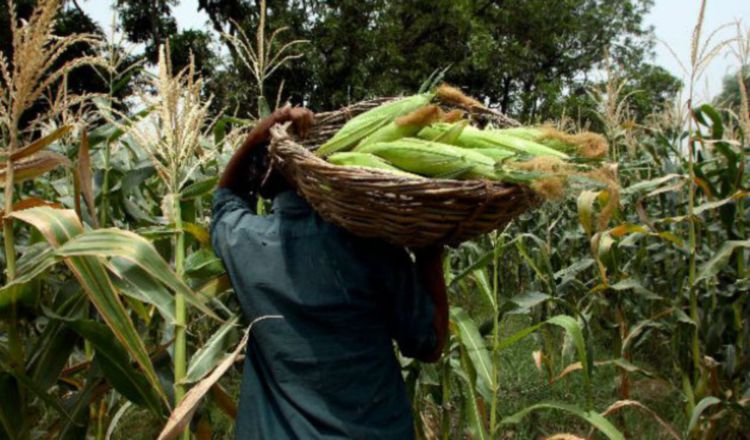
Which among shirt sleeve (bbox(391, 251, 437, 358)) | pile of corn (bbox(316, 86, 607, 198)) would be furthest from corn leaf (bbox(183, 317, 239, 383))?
pile of corn (bbox(316, 86, 607, 198))

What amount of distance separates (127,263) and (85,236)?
0.17m

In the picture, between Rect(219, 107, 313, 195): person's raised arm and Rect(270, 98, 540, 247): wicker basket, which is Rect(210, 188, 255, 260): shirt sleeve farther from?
Rect(270, 98, 540, 247): wicker basket

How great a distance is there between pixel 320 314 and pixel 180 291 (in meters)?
0.42

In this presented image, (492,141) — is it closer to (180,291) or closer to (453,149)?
(453,149)

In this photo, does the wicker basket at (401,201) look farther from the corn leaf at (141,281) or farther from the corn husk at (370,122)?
the corn leaf at (141,281)

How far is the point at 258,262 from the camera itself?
78.5 inches

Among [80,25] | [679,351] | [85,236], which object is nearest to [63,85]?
[85,236]

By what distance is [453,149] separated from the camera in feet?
5.86

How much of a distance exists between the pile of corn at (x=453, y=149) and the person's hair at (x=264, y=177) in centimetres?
22

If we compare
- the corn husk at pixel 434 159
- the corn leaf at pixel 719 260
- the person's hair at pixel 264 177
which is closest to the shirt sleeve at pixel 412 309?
the corn husk at pixel 434 159

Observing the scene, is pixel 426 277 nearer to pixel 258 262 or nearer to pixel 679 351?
pixel 258 262

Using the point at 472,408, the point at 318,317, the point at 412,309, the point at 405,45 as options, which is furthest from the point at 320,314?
the point at 405,45

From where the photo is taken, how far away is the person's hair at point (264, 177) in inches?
86.6

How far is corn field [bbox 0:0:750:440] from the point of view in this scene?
68.9 inches
